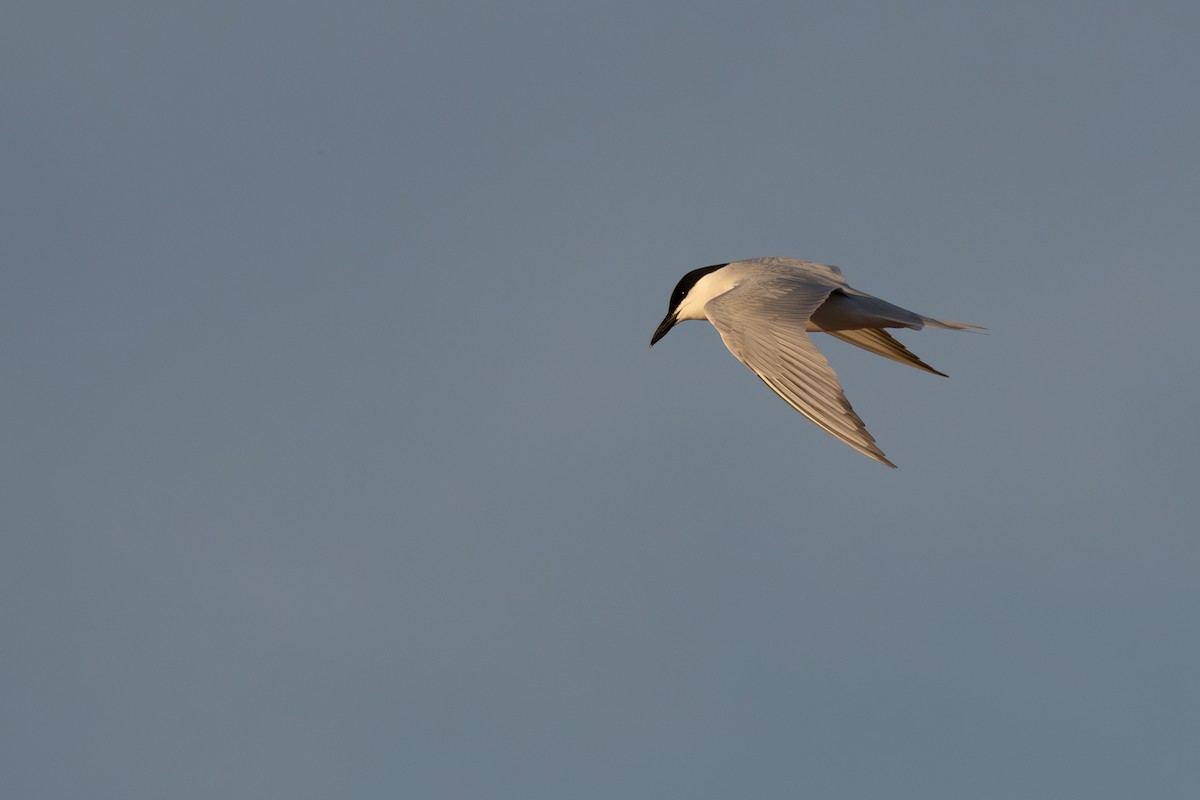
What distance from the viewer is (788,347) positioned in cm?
1127

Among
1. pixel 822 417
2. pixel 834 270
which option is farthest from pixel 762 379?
pixel 834 270

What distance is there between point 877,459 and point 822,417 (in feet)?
2.25

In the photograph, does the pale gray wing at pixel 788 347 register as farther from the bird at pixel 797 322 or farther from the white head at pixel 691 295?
the white head at pixel 691 295

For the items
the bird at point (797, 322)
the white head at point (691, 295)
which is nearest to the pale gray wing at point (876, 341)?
the bird at point (797, 322)

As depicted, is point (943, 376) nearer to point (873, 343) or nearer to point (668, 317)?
point (873, 343)

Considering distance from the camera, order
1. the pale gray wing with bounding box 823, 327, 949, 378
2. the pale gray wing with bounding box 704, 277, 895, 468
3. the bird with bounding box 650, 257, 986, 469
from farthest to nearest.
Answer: the pale gray wing with bounding box 823, 327, 949, 378, the bird with bounding box 650, 257, 986, 469, the pale gray wing with bounding box 704, 277, 895, 468

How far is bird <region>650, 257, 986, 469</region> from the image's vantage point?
1062 cm

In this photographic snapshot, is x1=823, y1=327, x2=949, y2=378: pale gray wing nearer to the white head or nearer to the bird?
the bird

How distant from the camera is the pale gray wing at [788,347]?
34.2ft

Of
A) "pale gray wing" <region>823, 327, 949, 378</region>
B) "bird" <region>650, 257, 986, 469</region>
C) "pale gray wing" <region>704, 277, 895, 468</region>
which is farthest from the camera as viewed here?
"pale gray wing" <region>823, 327, 949, 378</region>

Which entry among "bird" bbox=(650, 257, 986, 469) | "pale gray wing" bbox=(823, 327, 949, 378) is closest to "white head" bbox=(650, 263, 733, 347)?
"bird" bbox=(650, 257, 986, 469)

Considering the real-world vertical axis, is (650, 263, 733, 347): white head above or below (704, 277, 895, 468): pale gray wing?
above

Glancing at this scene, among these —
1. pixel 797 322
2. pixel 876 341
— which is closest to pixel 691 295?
pixel 876 341

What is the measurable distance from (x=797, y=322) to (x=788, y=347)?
0.52m
